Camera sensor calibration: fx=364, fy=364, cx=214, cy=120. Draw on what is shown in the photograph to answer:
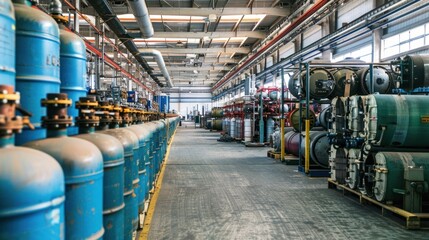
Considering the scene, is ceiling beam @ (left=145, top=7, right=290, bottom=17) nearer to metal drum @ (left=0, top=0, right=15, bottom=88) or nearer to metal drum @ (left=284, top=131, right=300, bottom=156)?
metal drum @ (left=284, top=131, right=300, bottom=156)

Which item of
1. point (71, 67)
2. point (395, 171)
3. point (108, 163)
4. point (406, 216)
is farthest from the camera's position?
point (395, 171)

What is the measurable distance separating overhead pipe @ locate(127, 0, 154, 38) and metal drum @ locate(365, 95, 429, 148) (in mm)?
6688

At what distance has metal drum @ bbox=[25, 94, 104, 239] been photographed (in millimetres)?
1958

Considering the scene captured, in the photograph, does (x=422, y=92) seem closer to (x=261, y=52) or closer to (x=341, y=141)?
(x=341, y=141)

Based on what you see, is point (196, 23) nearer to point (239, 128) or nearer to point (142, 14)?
point (239, 128)

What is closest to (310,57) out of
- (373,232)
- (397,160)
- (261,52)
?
(261,52)

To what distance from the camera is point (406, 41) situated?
388 inches

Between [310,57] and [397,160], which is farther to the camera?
[310,57]

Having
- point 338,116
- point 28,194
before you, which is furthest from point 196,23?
point 28,194

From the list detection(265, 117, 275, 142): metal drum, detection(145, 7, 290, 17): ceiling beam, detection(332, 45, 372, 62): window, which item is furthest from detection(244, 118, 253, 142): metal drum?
detection(332, 45, 372, 62): window

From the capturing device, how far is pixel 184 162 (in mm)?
10898

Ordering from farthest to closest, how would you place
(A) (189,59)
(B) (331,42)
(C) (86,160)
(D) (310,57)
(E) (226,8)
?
(A) (189,59) → (D) (310,57) → (E) (226,8) → (B) (331,42) → (C) (86,160)

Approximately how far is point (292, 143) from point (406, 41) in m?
4.14

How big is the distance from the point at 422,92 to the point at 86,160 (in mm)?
6557
